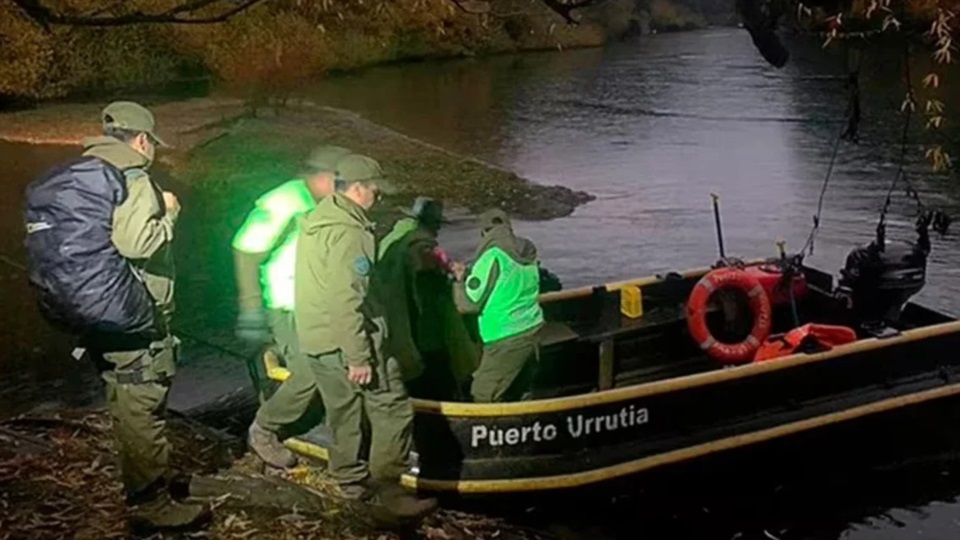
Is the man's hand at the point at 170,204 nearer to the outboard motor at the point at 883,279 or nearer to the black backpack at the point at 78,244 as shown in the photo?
the black backpack at the point at 78,244

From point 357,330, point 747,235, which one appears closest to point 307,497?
point 357,330

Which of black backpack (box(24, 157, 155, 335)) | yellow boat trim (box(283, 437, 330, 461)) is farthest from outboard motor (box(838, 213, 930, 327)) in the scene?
black backpack (box(24, 157, 155, 335))

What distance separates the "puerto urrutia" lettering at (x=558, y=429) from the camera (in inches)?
320

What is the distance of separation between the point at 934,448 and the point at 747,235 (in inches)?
439

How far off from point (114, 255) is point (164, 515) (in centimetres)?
149

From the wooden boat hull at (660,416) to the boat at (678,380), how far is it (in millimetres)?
10

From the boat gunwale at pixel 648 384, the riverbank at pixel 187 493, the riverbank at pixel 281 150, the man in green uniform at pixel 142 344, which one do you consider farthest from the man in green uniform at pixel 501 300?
the riverbank at pixel 281 150

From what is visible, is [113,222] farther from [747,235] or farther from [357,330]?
[747,235]

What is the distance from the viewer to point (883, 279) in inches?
415

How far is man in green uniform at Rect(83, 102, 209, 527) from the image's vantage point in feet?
17.9

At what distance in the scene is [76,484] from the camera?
677 centimetres

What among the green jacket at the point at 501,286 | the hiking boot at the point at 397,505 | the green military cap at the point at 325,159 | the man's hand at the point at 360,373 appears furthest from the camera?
the green jacket at the point at 501,286

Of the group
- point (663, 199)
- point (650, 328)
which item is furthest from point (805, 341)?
point (663, 199)

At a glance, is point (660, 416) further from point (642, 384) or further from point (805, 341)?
point (805, 341)
